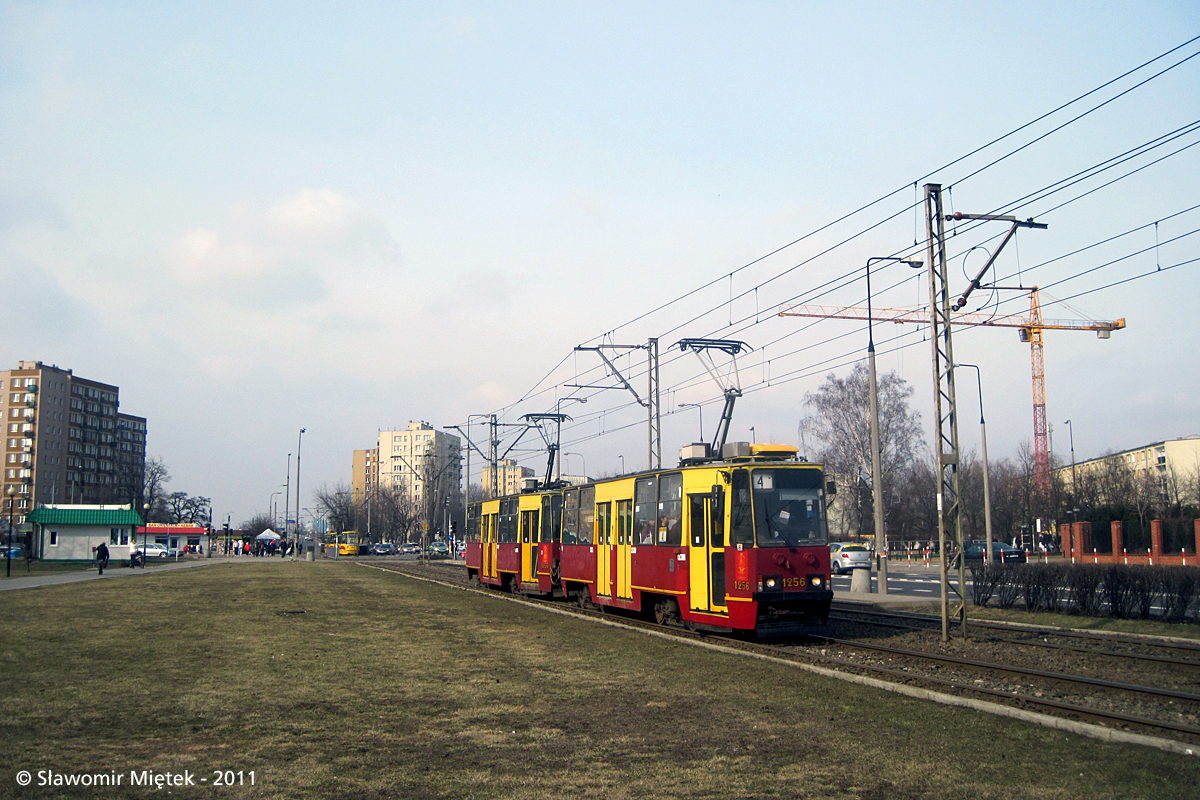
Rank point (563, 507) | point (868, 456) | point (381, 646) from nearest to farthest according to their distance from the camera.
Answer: point (381, 646) < point (563, 507) < point (868, 456)

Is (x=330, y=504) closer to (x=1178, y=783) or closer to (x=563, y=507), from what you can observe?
(x=563, y=507)

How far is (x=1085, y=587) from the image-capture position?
18938mm

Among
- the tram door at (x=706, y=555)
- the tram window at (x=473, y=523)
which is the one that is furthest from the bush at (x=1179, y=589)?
the tram window at (x=473, y=523)

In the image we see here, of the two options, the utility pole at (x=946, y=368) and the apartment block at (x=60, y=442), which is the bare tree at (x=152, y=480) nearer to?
the apartment block at (x=60, y=442)

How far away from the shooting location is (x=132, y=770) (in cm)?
660

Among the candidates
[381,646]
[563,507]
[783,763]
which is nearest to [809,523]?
[381,646]

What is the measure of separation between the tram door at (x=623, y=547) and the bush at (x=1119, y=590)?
10.0 m

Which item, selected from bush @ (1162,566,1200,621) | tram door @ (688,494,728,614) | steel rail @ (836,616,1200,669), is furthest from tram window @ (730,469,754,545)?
bush @ (1162,566,1200,621)

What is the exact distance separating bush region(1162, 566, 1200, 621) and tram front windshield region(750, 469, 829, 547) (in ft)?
25.7

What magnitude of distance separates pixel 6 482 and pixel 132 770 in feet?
425

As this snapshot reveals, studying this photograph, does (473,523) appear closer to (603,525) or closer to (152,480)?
(603,525)

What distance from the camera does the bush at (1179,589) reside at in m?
17.3

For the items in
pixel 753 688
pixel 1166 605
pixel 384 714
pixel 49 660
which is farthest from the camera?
pixel 1166 605

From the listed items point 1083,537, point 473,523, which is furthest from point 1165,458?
point 473,523
